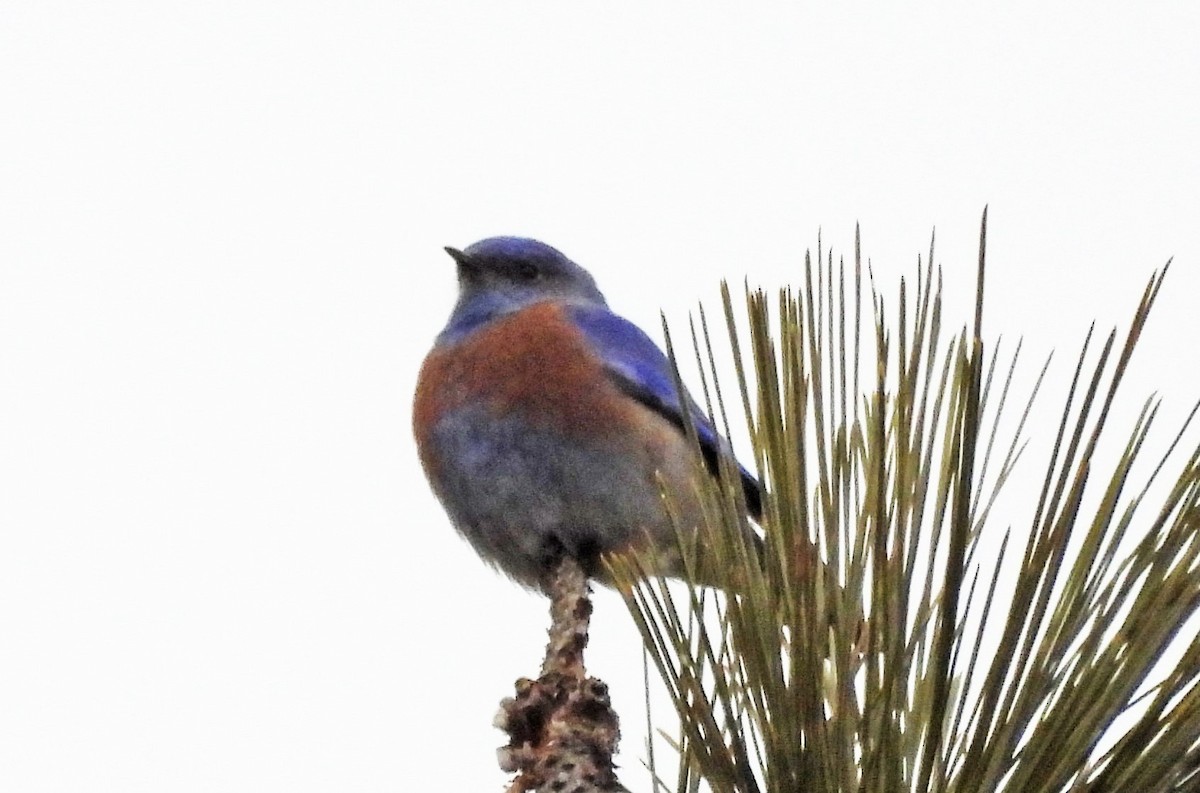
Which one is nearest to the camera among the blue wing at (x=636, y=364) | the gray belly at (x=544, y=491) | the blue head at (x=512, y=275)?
the gray belly at (x=544, y=491)

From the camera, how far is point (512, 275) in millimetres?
4871

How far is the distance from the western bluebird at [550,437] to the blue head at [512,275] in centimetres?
65

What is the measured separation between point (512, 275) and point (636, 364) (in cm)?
118

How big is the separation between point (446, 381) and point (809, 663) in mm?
2264

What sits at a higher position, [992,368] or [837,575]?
[992,368]

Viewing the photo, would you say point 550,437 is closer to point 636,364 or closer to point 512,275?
point 636,364

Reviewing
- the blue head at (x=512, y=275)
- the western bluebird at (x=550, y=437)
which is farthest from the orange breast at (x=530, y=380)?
the blue head at (x=512, y=275)

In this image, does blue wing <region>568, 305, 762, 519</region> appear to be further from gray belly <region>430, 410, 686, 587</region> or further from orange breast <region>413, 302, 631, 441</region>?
gray belly <region>430, 410, 686, 587</region>

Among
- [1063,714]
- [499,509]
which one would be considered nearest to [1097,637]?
[1063,714]

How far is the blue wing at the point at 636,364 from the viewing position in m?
3.64

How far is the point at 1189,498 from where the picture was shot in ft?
4.77

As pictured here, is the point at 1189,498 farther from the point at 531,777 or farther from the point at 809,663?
the point at 531,777

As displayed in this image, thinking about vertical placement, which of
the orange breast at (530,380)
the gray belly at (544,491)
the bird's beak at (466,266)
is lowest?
the gray belly at (544,491)

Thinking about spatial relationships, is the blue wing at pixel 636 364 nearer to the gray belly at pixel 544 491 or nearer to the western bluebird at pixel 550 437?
the western bluebird at pixel 550 437
